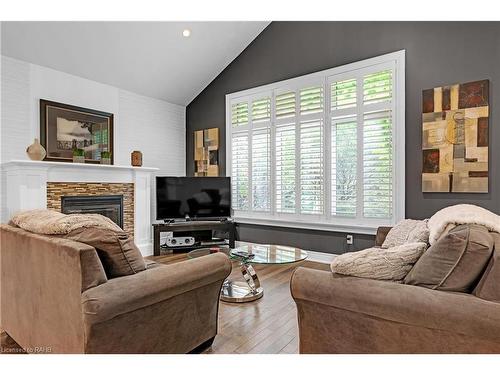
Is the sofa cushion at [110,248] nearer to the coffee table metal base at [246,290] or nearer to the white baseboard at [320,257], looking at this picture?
the coffee table metal base at [246,290]

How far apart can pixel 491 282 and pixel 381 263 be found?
0.45 m

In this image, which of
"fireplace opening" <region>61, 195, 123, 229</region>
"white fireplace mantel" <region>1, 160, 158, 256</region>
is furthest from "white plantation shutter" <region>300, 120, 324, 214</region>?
"fireplace opening" <region>61, 195, 123, 229</region>

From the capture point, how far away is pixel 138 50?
4.48 m

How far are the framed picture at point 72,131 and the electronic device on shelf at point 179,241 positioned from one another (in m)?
1.66

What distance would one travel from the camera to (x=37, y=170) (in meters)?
3.86

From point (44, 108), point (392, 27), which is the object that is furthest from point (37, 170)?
point (392, 27)

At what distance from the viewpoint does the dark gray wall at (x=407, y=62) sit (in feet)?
11.0

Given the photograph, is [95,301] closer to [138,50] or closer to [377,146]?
[377,146]

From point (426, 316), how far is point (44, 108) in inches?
185

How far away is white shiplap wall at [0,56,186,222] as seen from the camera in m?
3.86

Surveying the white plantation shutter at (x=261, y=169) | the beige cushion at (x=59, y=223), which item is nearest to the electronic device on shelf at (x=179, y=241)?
the white plantation shutter at (x=261, y=169)

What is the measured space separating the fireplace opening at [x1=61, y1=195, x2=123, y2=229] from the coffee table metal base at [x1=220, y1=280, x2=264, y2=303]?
7.73 ft

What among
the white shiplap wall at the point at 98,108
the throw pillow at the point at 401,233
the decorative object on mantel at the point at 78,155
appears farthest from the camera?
the decorative object on mantel at the point at 78,155

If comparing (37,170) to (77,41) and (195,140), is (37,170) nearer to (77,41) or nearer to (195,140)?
(77,41)
